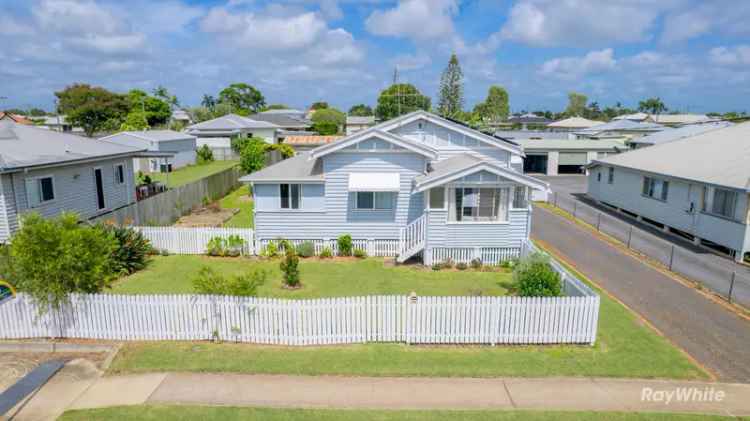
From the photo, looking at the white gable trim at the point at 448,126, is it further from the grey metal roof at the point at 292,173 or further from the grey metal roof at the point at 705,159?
the grey metal roof at the point at 705,159

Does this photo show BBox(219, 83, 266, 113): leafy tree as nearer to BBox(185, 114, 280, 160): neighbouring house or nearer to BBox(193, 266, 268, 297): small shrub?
BBox(185, 114, 280, 160): neighbouring house

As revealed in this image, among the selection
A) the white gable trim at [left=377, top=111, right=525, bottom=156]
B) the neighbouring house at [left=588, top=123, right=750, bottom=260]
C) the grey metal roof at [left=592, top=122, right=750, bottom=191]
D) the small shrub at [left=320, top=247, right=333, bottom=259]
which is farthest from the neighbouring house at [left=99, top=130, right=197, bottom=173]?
the grey metal roof at [left=592, top=122, right=750, bottom=191]

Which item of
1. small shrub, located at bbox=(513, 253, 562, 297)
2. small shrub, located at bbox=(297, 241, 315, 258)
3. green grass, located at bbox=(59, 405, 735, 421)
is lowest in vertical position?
green grass, located at bbox=(59, 405, 735, 421)

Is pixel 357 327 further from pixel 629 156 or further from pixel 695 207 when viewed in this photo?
pixel 629 156

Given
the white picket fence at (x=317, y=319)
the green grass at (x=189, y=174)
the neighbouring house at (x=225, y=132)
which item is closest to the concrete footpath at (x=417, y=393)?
the white picket fence at (x=317, y=319)

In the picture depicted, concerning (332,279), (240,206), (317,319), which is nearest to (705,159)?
(332,279)

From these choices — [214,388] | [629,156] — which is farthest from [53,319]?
[629,156]
